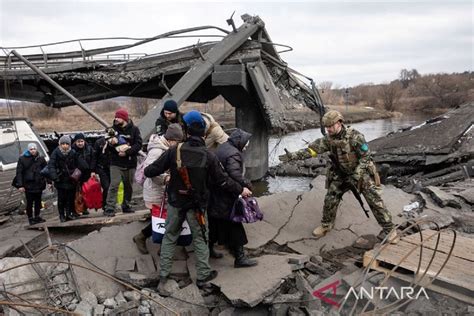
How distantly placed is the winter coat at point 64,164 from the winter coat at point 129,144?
723 millimetres

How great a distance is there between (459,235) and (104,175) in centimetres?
563

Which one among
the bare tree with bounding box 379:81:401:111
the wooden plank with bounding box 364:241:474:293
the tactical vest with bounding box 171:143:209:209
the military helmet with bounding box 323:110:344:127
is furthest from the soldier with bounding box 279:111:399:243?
the bare tree with bounding box 379:81:401:111

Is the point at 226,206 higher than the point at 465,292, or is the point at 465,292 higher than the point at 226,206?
the point at 226,206

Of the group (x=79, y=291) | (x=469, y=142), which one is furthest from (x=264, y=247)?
(x=469, y=142)

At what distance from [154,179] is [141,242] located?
101cm

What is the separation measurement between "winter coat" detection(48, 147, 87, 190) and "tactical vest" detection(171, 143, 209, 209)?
10.3 feet

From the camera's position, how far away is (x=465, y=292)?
3.91 meters

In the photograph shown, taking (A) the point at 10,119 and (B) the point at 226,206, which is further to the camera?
(A) the point at 10,119

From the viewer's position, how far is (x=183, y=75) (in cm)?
1124

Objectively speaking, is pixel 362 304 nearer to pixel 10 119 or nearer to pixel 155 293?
pixel 155 293

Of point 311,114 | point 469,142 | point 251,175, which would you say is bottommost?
point 251,175

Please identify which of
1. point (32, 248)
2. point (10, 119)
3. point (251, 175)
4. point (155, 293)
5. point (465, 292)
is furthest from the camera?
point (251, 175)

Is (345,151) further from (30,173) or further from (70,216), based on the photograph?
(30,173)

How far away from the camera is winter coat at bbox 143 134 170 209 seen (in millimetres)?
4477
